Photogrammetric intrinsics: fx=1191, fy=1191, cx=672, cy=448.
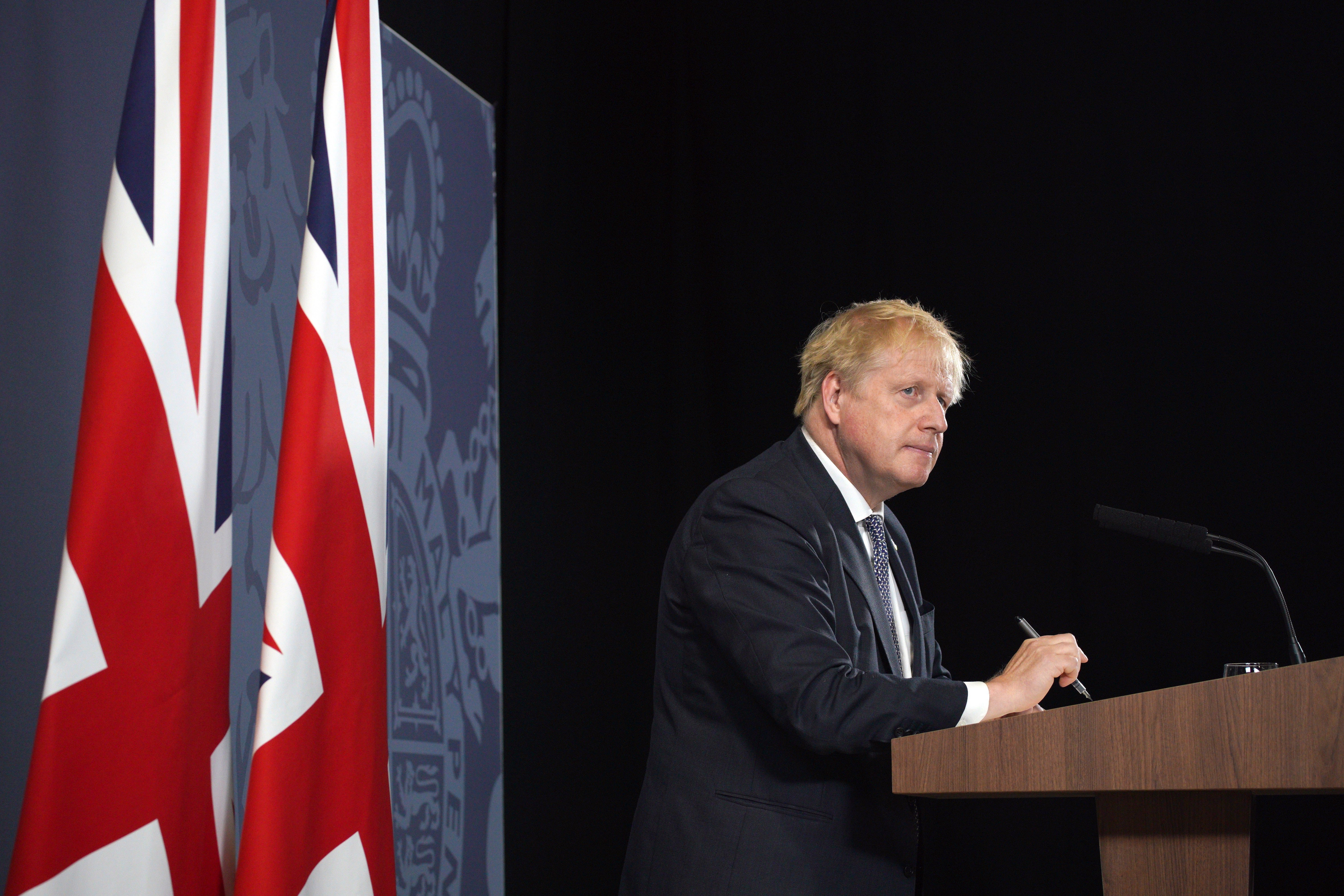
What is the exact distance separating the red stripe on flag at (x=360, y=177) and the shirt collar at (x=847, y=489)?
28.6 inches

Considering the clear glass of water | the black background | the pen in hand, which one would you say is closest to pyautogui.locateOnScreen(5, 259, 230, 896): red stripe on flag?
the pen in hand

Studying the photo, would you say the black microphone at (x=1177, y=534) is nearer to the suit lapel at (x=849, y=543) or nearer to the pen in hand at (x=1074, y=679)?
the pen in hand at (x=1074, y=679)

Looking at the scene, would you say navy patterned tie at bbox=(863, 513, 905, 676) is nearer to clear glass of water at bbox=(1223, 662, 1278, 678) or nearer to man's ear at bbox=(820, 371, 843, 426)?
man's ear at bbox=(820, 371, 843, 426)

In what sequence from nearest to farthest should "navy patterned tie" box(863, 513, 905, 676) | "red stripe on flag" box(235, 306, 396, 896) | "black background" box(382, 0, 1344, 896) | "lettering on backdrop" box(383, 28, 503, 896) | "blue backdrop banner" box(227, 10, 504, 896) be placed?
1. "red stripe on flag" box(235, 306, 396, 896)
2. "navy patterned tie" box(863, 513, 905, 676)
3. "blue backdrop banner" box(227, 10, 504, 896)
4. "lettering on backdrop" box(383, 28, 503, 896)
5. "black background" box(382, 0, 1344, 896)

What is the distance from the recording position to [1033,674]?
1.61 m

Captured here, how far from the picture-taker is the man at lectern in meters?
1.57

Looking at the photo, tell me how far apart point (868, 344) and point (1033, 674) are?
2.16ft

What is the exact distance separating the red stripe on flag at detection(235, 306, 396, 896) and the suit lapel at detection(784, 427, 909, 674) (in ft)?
2.27

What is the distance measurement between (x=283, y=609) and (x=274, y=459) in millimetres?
748

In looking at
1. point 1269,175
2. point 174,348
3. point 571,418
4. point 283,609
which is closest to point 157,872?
point 283,609

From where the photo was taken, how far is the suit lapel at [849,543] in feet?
5.98

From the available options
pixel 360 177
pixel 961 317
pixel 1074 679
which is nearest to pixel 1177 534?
pixel 1074 679

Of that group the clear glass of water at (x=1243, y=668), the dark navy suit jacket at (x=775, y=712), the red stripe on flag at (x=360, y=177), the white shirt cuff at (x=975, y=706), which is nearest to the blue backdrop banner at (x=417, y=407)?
the red stripe on flag at (x=360, y=177)

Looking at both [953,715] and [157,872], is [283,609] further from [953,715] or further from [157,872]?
[953,715]
